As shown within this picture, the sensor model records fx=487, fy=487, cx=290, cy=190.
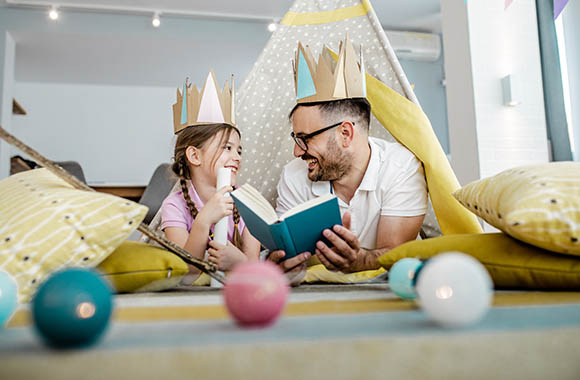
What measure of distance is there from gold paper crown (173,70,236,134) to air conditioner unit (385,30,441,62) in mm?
3211

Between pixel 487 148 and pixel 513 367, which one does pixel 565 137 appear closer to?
pixel 487 148

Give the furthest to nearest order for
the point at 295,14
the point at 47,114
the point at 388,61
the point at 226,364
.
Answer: the point at 47,114 < the point at 295,14 < the point at 388,61 < the point at 226,364

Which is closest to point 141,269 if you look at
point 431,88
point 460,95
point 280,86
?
point 280,86

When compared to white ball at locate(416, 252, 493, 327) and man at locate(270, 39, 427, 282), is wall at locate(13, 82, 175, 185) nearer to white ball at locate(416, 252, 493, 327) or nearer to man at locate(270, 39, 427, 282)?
man at locate(270, 39, 427, 282)

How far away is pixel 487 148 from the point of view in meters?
2.17

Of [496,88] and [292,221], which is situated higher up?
[496,88]

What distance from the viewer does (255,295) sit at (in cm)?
43

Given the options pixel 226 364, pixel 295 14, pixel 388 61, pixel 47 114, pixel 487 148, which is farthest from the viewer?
pixel 47 114

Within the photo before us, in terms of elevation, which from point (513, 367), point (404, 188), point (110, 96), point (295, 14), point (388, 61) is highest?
point (110, 96)

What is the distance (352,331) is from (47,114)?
519 cm

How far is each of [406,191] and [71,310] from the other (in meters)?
1.13

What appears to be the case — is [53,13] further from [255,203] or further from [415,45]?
[255,203]

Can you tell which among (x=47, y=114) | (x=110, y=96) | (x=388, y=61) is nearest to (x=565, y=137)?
(x=388, y=61)

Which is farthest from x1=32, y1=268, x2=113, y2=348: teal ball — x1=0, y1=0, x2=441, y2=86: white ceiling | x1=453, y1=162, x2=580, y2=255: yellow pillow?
x1=0, y1=0, x2=441, y2=86: white ceiling
